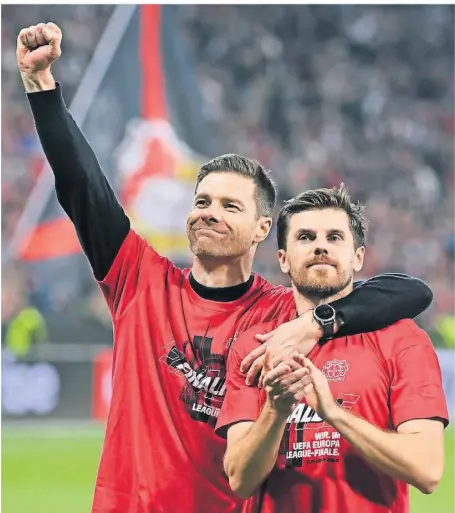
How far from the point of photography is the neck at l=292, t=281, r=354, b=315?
3.65 metres

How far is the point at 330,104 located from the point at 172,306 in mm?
18406

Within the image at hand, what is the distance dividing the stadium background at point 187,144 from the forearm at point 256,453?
310 inches

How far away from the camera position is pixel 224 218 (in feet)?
13.0

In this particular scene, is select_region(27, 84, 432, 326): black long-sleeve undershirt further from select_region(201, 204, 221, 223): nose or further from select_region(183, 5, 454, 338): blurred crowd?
select_region(183, 5, 454, 338): blurred crowd

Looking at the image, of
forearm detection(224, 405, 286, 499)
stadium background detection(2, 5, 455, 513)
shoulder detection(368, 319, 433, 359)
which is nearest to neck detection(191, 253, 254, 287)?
shoulder detection(368, 319, 433, 359)

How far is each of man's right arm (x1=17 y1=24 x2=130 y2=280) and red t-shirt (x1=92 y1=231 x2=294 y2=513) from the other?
0.13m

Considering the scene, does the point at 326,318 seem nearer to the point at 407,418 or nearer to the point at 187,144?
the point at 407,418

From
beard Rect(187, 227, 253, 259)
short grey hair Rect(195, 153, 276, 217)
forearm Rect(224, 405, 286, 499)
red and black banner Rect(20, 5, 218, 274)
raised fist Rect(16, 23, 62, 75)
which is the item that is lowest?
forearm Rect(224, 405, 286, 499)

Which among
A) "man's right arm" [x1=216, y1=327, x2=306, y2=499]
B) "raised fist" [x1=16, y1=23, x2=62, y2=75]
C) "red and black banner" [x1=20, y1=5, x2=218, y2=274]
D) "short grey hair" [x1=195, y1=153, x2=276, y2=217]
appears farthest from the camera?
"red and black banner" [x1=20, y1=5, x2=218, y2=274]

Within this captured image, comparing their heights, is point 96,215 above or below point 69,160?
below

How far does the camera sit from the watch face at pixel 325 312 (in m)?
3.54

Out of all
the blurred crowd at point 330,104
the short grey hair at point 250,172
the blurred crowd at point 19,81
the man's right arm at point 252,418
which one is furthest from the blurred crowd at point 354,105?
the man's right arm at point 252,418

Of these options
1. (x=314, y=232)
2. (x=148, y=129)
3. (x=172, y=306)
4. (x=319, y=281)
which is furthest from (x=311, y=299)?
(x=148, y=129)

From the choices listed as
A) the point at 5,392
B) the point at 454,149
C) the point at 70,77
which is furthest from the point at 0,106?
the point at 454,149
